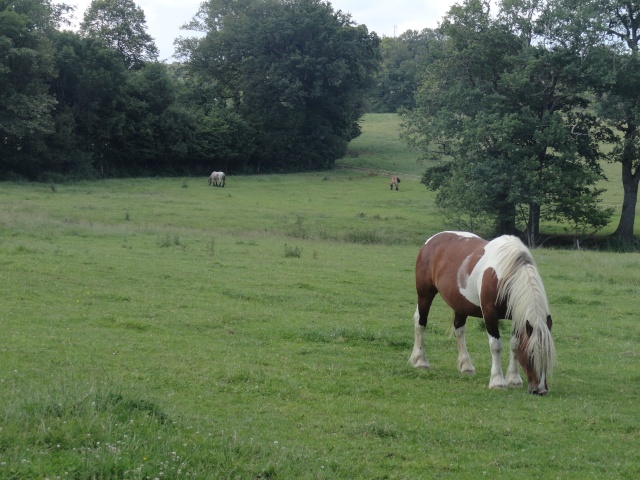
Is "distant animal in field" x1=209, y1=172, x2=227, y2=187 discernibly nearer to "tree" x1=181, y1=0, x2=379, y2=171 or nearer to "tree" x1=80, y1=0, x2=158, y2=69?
"tree" x1=181, y1=0, x2=379, y2=171

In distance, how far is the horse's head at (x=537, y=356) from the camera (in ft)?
30.0

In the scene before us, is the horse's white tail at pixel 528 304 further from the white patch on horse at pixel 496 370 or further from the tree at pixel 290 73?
the tree at pixel 290 73

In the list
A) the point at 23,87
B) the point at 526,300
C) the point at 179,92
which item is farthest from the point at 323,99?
the point at 526,300

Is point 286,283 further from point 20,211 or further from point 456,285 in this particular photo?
point 20,211

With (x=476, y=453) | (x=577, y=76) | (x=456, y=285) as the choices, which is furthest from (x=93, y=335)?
(x=577, y=76)

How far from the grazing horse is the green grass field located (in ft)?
1.33

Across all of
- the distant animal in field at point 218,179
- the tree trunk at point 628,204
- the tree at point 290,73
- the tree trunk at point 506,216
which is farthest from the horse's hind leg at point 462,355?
the tree at point 290,73

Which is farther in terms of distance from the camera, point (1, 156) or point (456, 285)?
point (1, 156)

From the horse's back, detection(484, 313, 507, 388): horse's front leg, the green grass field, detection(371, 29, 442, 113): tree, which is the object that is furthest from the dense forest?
detection(371, 29, 442, 113): tree

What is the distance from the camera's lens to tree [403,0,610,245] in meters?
32.6

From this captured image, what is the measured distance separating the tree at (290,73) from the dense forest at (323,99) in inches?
5.9

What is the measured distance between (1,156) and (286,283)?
3681 cm

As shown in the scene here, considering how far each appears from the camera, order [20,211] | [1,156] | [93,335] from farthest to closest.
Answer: [1,156] < [20,211] < [93,335]

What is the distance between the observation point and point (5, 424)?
5.68 metres
